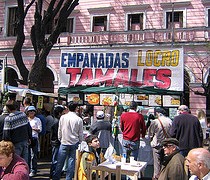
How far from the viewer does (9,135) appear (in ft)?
20.0

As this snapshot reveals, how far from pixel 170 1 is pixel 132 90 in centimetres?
1305

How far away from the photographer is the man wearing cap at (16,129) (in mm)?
6039

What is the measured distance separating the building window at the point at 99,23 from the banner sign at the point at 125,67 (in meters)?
12.1

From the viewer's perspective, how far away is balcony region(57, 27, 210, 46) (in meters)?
18.3

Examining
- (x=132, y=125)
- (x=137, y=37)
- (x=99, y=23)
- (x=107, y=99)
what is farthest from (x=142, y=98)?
(x=99, y=23)

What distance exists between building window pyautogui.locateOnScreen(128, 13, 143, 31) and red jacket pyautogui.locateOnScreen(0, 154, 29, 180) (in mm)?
18711

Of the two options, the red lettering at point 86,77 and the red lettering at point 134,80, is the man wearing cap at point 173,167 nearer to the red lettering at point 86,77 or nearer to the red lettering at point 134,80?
the red lettering at point 134,80

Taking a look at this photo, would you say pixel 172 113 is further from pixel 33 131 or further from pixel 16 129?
pixel 16 129

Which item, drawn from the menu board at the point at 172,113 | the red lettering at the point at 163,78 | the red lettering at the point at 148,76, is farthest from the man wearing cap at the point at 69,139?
the menu board at the point at 172,113

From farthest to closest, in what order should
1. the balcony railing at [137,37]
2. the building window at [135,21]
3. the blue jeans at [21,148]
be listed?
the building window at [135,21]
the balcony railing at [137,37]
the blue jeans at [21,148]

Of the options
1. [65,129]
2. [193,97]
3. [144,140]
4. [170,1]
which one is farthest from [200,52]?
[65,129]

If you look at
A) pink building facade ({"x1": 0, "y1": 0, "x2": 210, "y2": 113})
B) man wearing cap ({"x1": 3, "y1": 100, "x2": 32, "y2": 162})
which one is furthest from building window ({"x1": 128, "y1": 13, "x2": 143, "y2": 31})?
man wearing cap ({"x1": 3, "y1": 100, "x2": 32, "y2": 162})

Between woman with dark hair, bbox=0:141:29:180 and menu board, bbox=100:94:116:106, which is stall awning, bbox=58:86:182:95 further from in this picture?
woman with dark hair, bbox=0:141:29:180

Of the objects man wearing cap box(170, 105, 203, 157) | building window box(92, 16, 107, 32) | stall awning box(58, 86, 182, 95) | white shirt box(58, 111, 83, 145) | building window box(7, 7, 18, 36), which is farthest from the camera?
building window box(7, 7, 18, 36)
